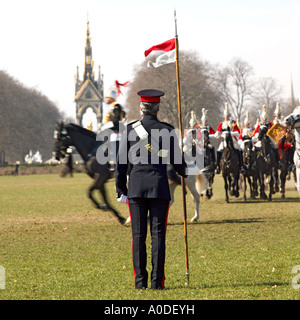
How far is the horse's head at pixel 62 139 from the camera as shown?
1550 cm

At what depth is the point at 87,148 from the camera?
15422mm

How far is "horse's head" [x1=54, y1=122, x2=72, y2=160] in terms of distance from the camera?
50.9 ft

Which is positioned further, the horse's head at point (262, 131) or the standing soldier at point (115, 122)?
the horse's head at point (262, 131)

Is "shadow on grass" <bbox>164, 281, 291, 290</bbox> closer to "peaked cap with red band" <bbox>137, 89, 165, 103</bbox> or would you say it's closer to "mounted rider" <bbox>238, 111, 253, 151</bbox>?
"peaked cap with red band" <bbox>137, 89, 165, 103</bbox>

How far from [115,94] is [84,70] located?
5037 inches

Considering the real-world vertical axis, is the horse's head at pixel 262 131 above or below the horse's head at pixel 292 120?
above

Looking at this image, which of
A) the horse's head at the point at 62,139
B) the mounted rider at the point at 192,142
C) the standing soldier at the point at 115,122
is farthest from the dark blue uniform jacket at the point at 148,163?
the mounted rider at the point at 192,142

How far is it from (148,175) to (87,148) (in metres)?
8.26

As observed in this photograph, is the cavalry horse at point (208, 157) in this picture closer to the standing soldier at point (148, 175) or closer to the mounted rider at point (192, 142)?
the mounted rider at point (192, 142)

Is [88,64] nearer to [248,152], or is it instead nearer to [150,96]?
[248,152]

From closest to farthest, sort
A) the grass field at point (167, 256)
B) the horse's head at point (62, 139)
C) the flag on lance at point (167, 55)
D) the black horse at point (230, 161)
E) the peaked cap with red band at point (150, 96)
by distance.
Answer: the peaked cap with red band at point (150, 96), the grass field at point (167, 256), the flag on lance at point (167, 55), the horse's head at point (62, 139), the black horse at point (230, 161)
